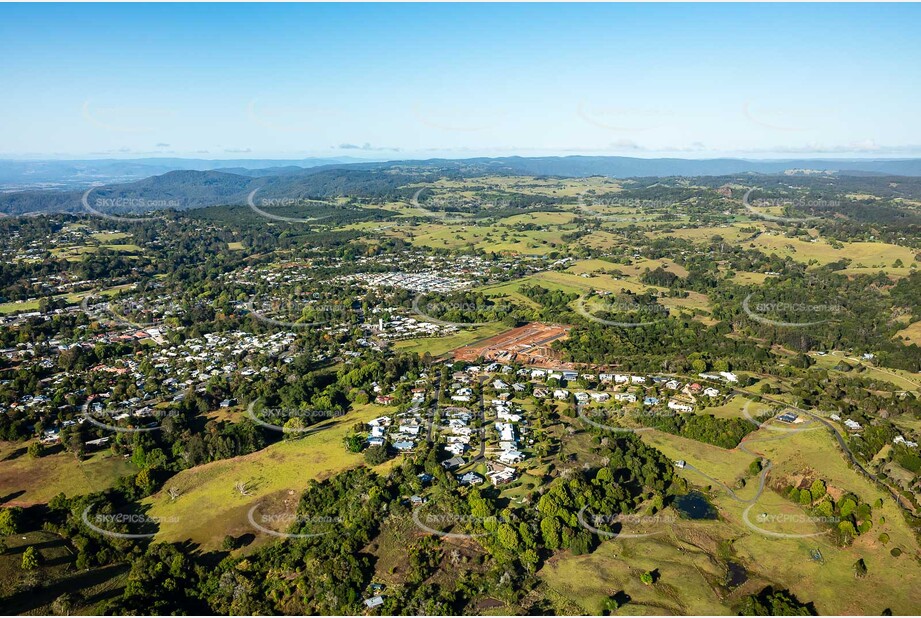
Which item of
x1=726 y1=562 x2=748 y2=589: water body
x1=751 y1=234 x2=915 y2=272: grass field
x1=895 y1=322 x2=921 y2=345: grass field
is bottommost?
x1=726 y1=562 x2=748 y2=589: water body

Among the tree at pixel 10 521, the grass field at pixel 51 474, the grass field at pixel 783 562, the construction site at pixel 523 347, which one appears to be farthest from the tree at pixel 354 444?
the construction site at pixel 523 347

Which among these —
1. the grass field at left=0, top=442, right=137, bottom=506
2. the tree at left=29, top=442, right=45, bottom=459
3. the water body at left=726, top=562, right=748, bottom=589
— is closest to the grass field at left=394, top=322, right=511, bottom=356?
the grass field at left=0, top=442, right=137, bottom=506

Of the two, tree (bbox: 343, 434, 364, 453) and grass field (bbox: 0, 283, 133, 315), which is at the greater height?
grass field (bbox: 0, 283, 133, 315)

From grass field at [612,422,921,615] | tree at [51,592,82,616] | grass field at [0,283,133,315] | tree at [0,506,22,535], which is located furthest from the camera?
grass field at [0,283,133,315]

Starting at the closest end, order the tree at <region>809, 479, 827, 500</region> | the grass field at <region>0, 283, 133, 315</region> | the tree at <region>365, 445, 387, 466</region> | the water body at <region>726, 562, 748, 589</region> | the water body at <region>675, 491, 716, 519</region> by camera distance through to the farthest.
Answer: the water body at <region>726, 562, 748, 589</region>
the water body at <region>675, 491, 716, 519</region>
the tree at <region>809, 479, 827, 500</region>
the tree at <region>365, 445, 387, 466</region>
the grass field at <region>0, 283, 133, 315</region>

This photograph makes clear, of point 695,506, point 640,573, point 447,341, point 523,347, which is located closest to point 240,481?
point 640,573

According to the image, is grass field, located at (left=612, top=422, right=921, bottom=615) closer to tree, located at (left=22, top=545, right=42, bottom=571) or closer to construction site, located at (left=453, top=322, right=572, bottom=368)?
construction site, located at (left=453, top=322, right=572, bottom=368)

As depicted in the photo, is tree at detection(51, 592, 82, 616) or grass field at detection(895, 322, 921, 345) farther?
grass field at detection(895, 322, 921, 345)
